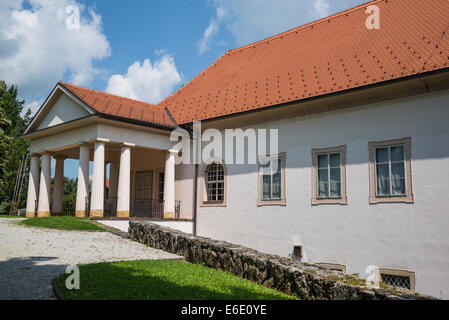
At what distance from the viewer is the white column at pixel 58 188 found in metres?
21.4

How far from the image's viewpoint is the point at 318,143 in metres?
13.9

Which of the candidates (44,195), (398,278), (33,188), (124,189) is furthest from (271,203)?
(33,188)

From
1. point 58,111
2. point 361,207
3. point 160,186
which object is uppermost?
point 58,111

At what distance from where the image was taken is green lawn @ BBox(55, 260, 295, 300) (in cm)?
656

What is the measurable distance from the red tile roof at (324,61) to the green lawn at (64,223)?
6.02 meters

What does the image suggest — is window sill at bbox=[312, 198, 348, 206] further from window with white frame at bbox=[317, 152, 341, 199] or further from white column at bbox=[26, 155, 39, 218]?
white column at bbox=[26, 155, 39, 218]

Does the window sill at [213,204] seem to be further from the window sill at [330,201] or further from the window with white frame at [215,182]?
the window sill at [330,201]

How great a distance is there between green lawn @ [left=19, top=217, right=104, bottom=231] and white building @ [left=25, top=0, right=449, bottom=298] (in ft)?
3.29

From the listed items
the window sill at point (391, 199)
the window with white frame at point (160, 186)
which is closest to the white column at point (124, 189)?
the window with white frame at point (160, 186)

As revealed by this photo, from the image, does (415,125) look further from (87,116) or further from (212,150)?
(87,116)

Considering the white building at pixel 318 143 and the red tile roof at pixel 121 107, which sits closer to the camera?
the white building at pixel 318 143

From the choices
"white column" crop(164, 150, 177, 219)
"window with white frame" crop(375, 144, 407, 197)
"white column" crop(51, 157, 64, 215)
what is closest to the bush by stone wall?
"window with white frame" crop(375, 144, 407, 197)

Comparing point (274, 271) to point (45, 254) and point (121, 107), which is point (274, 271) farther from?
Result: point (121, 107)

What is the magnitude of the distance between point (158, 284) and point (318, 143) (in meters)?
8.31
